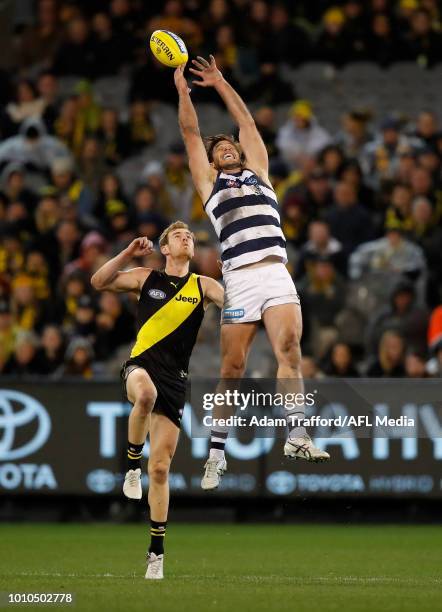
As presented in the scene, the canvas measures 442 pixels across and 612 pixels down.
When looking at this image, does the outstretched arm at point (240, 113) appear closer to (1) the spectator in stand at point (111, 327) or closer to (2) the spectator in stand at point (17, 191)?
(1) the spectator in stand at point (111, 327)

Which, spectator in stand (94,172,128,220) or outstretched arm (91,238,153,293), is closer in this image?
outstretched arm (91,238,153,293)

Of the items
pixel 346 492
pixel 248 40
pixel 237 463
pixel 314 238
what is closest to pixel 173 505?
pixel 237 463

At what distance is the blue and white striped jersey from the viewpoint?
11938mm

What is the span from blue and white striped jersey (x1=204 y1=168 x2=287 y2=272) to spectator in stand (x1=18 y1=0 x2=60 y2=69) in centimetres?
1352

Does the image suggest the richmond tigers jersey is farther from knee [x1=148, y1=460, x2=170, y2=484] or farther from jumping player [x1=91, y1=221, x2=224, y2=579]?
knee [x1=148, y1=460, x2=170, y2=484]

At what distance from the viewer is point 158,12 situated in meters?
24.7

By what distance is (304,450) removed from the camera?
449 inches

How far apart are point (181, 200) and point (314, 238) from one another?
9.54 ft

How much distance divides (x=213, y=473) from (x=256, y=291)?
4.97 feet

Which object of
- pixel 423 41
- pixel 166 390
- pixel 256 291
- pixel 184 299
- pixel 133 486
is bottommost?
pixel 133 486

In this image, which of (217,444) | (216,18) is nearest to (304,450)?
(217,444)

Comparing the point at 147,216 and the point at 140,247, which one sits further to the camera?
the point at 147,216

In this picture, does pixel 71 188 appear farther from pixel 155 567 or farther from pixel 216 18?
pixel 155 567

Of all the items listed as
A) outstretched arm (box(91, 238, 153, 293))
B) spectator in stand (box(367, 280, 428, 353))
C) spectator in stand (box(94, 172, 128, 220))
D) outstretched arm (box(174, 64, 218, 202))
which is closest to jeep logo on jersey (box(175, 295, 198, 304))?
outstretched arm (box(91, 238, 153, 293))
